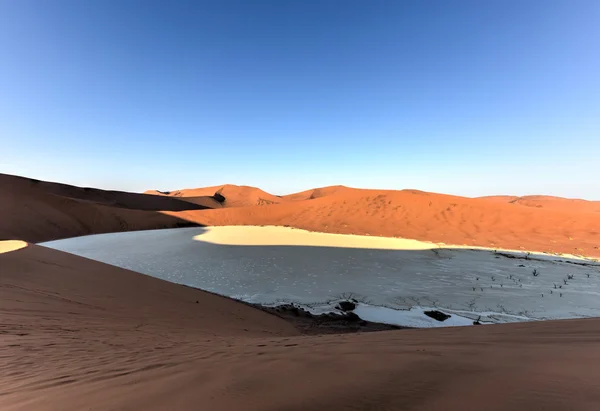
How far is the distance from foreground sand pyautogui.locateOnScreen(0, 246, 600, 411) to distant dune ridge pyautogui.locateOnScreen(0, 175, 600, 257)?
12510 mm

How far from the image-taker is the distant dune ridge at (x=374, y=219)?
14.1 meters

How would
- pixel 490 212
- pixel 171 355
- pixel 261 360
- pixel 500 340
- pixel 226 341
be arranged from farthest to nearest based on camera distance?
pixel 490 212 → pixel 226 341 → pixel 171 355 → pixel 500 340 → pixel 261 360

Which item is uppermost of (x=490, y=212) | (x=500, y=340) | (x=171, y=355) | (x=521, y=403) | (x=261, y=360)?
(x=490, y=212)

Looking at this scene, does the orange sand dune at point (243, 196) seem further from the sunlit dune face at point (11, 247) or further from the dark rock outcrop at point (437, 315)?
the dark rock outcrop at point (437, 315)

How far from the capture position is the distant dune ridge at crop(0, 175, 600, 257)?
14.1m

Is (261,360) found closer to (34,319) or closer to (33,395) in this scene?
(33,395)

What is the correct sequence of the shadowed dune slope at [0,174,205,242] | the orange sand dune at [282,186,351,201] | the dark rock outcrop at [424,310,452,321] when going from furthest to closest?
the orange sand dune at [282,186,351,201] < the shadowed dune slope at [0,174,205,242] < the dark rock outcrop at [424,310,452,321]

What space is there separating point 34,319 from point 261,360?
11.6ft

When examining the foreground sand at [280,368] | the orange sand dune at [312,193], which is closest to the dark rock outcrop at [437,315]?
the foreground sand at [280,368]

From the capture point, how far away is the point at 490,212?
18.5 m

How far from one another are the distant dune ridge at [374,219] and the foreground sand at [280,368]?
1251 cm

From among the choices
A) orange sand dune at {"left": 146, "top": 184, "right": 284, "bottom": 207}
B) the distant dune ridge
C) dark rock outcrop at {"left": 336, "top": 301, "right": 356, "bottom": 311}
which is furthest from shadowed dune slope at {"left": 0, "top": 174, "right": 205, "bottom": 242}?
orange sand dune at {"left": 146, "top": 184, "right": 284, "bottom": 207}

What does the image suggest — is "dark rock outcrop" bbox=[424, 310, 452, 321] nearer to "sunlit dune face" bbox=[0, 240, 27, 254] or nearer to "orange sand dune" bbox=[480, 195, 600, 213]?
"sunlit dune face" bbox=[0, 240, 27, 254]

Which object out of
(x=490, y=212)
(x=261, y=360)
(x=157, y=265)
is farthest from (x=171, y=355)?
(x=490, y=212)
